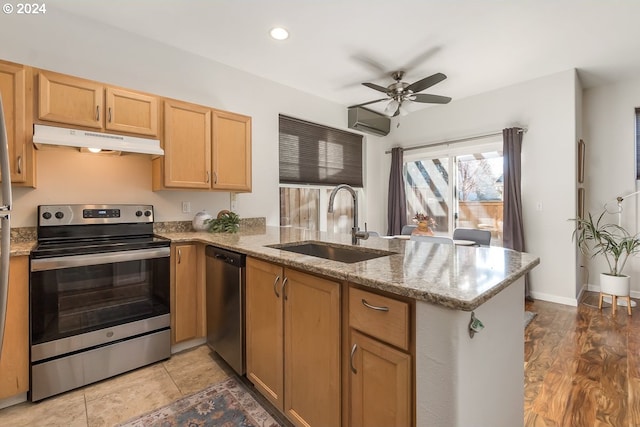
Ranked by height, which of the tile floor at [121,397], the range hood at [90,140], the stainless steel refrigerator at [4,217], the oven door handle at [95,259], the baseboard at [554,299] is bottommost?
the tile floor at [121,397]

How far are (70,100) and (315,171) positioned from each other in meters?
2.76

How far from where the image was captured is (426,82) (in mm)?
2922

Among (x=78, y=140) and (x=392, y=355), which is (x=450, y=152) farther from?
(x=78, y=140)

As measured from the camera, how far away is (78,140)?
1.97m

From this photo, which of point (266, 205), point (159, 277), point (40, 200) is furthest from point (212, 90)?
point (159, 277)

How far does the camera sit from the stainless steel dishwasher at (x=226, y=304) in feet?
6.00

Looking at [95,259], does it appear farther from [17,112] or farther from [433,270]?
[433,270]

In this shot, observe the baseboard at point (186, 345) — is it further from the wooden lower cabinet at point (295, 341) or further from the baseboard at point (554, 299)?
the baseboard at point (554, 299)

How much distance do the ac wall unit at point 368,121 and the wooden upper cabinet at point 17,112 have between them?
3.62m

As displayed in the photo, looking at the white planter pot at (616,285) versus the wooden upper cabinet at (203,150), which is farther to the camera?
the white planter pot at (616,285)

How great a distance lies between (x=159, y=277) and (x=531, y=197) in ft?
13.8

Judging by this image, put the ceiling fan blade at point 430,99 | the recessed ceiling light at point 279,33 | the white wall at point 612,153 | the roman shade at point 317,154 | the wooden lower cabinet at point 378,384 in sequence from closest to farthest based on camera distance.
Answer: the wooden lower cabinet at point 378,384 < the recessed ceiling light at point 279,33 < the ceiling fan blade at point 430,99 < the white wall at point 612,153 < the roman shade at point 317,154

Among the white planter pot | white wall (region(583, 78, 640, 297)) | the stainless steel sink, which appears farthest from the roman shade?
the white planter pot

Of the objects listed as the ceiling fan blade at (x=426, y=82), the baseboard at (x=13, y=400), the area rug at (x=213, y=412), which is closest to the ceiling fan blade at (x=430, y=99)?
the ceiling fan blade at (x=426, y=82)
